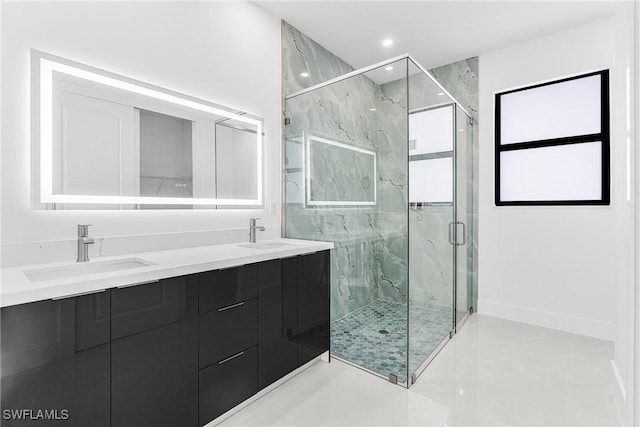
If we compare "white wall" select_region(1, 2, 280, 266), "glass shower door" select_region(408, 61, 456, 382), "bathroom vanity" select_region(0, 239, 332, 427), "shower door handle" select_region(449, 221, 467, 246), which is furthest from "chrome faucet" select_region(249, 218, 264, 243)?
"shower door handle" select_region(449, 221, 467, 246)

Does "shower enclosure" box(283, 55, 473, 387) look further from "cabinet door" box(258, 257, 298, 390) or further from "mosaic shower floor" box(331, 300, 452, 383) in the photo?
"cabinet door" box(258, 257, 298, 390)

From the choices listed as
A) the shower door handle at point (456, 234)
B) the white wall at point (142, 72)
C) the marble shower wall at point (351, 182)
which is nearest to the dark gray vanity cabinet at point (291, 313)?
the marble shower wall at point (351, 182)

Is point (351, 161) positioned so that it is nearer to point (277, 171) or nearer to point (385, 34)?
point (277, 171)

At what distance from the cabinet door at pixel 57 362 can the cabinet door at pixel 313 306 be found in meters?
1.15

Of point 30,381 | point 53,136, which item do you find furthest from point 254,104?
point 30,381

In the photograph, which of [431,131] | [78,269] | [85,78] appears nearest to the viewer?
[78,269]

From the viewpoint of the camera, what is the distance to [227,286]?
1.61 metres

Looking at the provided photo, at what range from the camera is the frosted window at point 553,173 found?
9.25 ft

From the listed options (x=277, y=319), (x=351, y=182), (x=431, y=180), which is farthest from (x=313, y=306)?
(x=431, y=180)

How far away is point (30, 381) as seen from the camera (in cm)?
102

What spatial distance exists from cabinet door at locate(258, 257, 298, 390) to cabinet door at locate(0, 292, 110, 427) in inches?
31.2

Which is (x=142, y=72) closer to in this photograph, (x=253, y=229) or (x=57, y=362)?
(x=253, y=229)

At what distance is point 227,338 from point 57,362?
70cm

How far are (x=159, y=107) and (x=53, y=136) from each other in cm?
58
